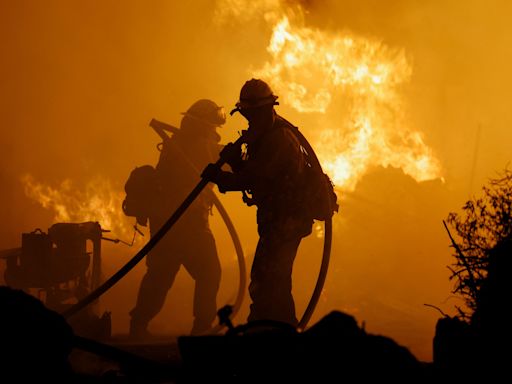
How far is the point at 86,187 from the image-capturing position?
18.2 meters

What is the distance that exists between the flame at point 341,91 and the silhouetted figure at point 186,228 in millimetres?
10146

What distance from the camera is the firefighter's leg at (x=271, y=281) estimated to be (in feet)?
16.5

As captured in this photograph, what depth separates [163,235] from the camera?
221 inches

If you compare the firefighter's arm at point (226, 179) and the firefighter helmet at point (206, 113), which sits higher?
the firefighter helmet at point (206, 113)

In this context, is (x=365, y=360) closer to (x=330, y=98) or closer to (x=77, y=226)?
(x=77, y=226)

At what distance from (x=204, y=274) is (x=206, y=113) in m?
2.36

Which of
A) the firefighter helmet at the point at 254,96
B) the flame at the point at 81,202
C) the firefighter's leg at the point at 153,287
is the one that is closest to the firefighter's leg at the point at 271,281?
the firefighter helmet at the point at 254,96

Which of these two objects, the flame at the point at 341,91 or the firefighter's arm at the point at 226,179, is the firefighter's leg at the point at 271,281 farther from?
the flame at the point at 341,91

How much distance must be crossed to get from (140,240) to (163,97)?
17.4ft

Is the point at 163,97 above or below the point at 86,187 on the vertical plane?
above

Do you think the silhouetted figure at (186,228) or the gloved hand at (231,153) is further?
the silhouetted figure at (186,228)

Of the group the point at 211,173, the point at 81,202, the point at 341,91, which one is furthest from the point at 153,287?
the point at 341,91

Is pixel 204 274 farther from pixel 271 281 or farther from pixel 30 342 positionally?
pixel 30 342

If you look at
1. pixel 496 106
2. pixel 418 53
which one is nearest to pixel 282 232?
pixel 418 53
